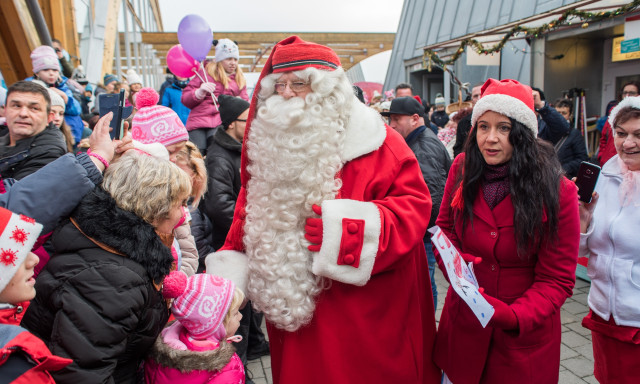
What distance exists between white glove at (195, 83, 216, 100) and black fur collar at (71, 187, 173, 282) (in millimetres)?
3671

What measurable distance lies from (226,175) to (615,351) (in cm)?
261

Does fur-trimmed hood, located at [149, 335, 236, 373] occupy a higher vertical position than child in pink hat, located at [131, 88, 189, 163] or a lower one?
lower

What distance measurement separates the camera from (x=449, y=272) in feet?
5.98

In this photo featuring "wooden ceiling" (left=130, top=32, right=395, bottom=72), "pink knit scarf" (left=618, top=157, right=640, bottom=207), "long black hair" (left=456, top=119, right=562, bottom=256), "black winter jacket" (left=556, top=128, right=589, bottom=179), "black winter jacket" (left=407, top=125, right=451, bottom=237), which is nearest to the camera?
"long black hair" (left=456, top=119, right=562, bottom=256)

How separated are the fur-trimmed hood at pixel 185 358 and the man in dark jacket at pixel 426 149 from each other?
239 cm

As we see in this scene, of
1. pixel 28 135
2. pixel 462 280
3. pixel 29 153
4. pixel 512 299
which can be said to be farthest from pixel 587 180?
pixel 28 135

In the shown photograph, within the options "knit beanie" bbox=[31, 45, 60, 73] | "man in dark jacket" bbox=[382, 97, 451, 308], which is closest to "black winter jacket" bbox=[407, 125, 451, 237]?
"man in dark jacket" bbox=[382, 97, 451, 308]

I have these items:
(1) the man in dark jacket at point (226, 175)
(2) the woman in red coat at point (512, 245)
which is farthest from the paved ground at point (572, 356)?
(2) the woman in red coat at point (512, 245)

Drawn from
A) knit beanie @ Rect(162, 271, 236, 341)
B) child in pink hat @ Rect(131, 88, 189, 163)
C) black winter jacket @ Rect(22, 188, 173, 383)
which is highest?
child in pink hat @ Rect(131, 88, 189, 163)

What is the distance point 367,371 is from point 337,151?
37.3 inches

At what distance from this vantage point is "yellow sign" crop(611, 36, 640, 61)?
9562 mm

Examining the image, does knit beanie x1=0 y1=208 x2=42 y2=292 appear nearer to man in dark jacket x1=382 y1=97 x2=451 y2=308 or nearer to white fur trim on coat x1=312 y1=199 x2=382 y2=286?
white fur trim on coat x1=312 y1=199 x2=382 y2=286

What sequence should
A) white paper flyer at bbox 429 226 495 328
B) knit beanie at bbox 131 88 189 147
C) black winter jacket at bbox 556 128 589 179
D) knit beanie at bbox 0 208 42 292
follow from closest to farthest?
knit beanie at bbox 0 208 42 292 < white paper flyer at bbox 429 226 495 328 < knit beanie at bbox 131 88 189 147 < black winter jacket at bbox 556 128 589 179

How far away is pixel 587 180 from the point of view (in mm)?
2355
